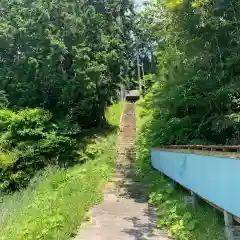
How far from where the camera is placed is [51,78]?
72.8 ft

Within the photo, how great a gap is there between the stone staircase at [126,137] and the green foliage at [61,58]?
2550 mm

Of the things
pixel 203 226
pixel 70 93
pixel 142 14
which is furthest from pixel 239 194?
pixel 142 14

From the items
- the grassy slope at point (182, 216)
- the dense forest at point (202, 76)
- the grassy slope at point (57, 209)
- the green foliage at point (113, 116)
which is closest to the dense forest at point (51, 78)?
the green foliage at point (113, 116)

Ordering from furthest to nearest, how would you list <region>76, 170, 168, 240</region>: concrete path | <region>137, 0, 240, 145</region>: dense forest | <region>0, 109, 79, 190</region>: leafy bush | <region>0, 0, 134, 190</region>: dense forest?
<region>0, 0, 134, 190</region>: dense forest → <region>0, 109, 79, 190</region>: leafy bush → <region>137, 0, 240, 145</region>: dense forest → <region>76, 170, 168, 240</region>: concrete path

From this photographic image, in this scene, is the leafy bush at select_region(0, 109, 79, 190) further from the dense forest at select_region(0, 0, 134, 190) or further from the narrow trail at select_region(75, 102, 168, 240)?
the narrow trail at select_region(75, 102, 168, 240)

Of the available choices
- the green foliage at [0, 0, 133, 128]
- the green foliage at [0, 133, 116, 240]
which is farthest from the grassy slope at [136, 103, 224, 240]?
the green foliage at [0, 0, 133, 128]

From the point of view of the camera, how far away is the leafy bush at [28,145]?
1919cm

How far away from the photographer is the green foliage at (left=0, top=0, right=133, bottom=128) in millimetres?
21891

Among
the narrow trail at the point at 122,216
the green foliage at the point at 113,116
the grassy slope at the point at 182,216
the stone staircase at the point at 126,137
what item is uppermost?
the green foliage at the point at 113,116

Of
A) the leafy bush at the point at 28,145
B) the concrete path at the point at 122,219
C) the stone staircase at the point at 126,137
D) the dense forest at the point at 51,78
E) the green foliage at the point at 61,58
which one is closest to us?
Answer: the concrete path at the point at 122,219

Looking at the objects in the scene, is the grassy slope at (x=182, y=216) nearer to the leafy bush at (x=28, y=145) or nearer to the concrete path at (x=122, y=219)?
the concrete path at (x=122, y=219)

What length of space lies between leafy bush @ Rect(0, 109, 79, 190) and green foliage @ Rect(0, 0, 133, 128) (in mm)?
1786

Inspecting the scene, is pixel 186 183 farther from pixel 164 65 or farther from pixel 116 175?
pixel 164 65

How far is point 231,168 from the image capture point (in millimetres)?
5305
